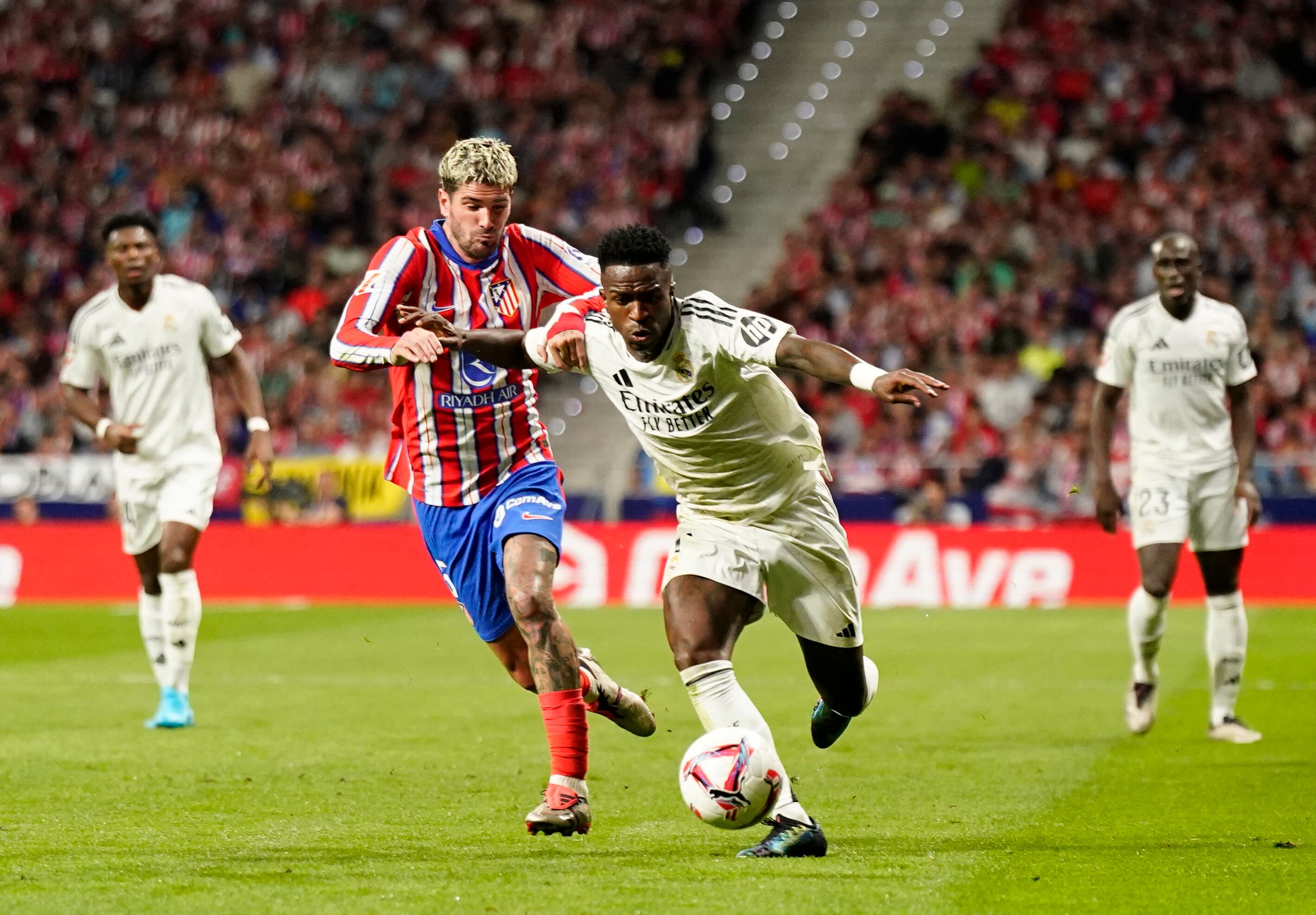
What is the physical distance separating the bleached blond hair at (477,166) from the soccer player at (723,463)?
24.2 inches

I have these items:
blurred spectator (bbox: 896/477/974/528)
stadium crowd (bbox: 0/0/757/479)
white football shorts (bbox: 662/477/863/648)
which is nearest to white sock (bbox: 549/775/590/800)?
white football shorts (bbox: 662/477/863/648)

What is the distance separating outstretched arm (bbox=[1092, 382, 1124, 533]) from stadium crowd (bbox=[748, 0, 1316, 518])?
8821mm

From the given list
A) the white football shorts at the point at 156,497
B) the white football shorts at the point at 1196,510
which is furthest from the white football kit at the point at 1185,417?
the white football shorts at the point at 156,497

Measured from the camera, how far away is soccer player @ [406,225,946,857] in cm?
587

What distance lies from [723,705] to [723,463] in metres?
0.85

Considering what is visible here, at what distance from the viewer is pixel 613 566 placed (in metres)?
18.7

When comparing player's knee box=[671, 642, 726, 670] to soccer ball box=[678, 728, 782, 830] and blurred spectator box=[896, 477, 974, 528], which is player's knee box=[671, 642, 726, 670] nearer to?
soccer ball box=[678, 728, 782, 830]

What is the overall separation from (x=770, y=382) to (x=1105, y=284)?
54.8ft

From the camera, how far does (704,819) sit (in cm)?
564

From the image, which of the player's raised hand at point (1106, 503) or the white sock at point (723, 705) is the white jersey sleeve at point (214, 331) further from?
the white sock at point (723, 705)

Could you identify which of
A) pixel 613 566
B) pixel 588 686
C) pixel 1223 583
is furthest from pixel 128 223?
pixel 613 566

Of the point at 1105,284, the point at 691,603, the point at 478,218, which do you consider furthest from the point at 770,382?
the point at 1105,284

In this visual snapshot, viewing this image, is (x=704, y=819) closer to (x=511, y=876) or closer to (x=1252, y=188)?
(x=511, y=876)

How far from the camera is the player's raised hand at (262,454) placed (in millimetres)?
9609
